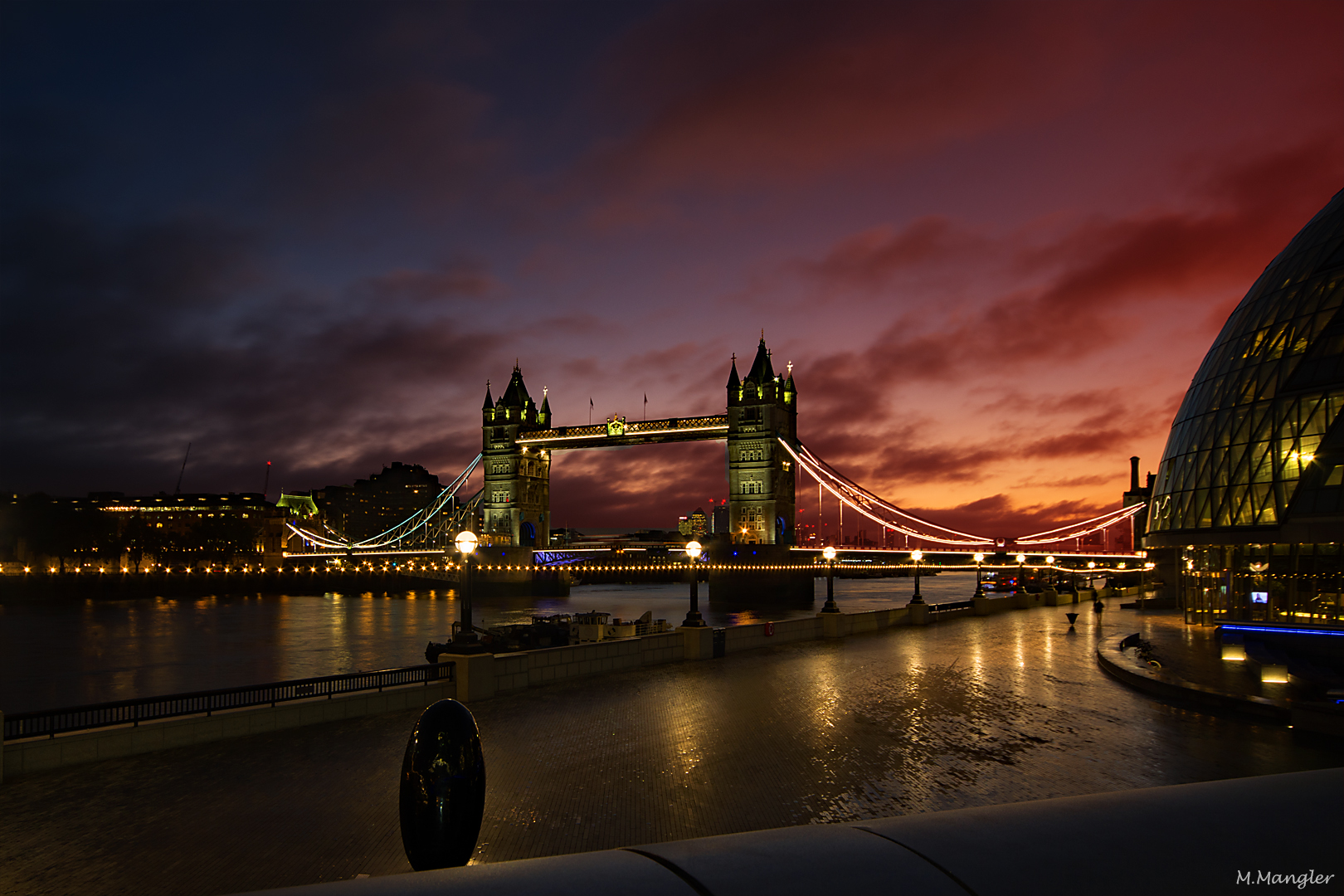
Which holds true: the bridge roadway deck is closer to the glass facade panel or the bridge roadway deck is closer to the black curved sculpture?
the black curved sculpture

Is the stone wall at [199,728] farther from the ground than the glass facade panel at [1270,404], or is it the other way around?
the glass facade panel at [1270,404]

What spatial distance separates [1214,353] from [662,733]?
3242 centimetres

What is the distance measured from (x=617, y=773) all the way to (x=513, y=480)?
433ft

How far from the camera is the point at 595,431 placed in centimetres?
12769

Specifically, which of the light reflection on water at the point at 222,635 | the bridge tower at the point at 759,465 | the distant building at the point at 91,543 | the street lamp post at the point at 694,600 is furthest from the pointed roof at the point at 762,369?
the distant building at the point at 91,543

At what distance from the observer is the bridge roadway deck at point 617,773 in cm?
883

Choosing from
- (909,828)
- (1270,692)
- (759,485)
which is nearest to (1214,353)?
(1270,692)

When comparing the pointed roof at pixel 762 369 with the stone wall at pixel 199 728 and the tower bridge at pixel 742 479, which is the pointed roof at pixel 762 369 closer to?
the tower bridge at pixel 742 479

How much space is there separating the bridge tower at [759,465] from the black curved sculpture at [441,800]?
109m

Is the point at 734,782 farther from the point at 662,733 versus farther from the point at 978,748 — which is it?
the point at 978,748

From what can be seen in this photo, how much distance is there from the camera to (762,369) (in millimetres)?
125438

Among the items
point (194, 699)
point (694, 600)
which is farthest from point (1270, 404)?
point (194, 699)

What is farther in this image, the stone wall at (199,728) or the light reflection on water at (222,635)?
the light reflection on water at (222,635)

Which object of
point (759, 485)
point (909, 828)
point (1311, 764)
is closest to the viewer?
point (909, 828)
